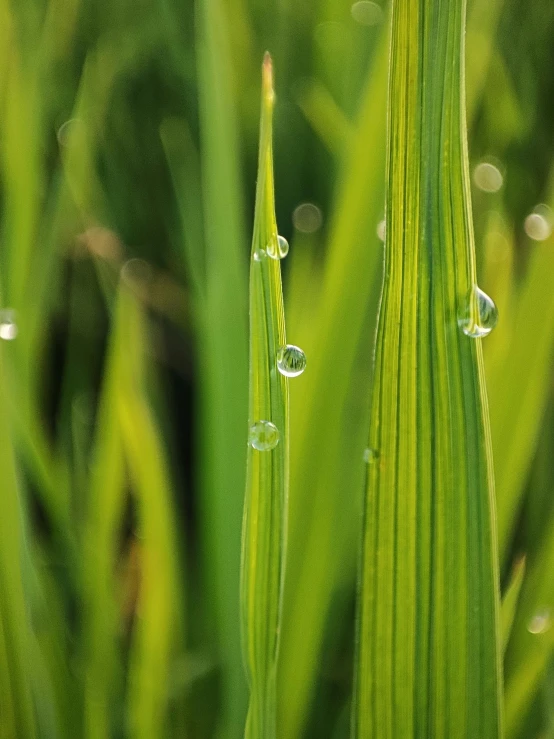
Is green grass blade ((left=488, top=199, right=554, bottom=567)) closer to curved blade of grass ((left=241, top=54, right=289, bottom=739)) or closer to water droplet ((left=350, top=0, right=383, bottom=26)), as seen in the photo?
curved blade of grass ((left=241, top=54, right=289, bottom=739))

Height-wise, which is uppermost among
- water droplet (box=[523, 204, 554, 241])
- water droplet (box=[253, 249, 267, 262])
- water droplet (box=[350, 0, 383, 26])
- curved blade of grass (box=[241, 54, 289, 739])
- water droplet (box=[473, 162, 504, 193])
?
water droplet (box=[350, 0, 383, 26])

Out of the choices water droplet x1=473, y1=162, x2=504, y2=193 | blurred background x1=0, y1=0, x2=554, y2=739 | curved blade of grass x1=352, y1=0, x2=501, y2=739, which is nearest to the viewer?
curved blade of grass x1=352, y1=0, x2=501, y2=739

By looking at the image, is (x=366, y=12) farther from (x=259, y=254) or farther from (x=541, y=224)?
(x=259, y=254)

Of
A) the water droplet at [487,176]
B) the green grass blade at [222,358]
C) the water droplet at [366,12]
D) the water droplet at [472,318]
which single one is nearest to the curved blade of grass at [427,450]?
the water droplet at [472,318]

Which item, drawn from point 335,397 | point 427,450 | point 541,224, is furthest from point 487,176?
point 427,450

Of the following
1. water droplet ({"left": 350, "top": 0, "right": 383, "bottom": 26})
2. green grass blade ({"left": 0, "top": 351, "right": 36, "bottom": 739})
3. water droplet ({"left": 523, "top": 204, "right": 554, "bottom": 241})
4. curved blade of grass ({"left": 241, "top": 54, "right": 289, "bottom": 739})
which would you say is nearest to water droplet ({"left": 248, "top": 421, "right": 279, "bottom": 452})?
curved blade of grass ({"left": 241, "top": 54, "right": 289, "bottom": 739})

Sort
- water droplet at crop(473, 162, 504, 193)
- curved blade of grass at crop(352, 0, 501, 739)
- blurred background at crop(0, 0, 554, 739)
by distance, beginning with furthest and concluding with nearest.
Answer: water droplet at crop(473, 162, 504, 193), blurred background at crop(0, 0, 554, 739), curved blade of grass at crop(352, 0, 501, 739)

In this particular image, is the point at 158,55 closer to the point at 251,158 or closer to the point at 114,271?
the point at 251,158
